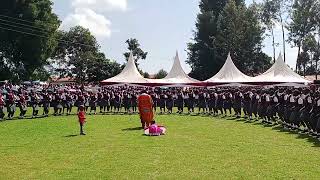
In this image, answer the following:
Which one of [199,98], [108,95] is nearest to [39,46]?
[108,95]

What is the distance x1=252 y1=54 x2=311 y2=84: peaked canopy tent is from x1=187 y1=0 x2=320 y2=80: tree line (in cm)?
2745

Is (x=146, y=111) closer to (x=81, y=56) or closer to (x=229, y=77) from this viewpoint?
(x=229, y=77)

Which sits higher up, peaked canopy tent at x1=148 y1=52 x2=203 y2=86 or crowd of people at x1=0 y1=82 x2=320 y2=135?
peaked canopy tent at x1=148 y1=52 x2=203 y2=86

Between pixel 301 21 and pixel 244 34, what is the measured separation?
7.89 m

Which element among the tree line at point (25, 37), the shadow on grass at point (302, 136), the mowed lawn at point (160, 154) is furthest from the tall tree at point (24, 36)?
the shadow on grass at point (302, 136)

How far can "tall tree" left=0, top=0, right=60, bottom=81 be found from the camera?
2451 inches

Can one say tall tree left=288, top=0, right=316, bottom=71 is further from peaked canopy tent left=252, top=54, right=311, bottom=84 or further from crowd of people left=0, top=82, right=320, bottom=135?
crowd of people left=0, top=82, right=320, bottom=135

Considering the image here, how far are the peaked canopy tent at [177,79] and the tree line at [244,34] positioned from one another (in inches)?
916

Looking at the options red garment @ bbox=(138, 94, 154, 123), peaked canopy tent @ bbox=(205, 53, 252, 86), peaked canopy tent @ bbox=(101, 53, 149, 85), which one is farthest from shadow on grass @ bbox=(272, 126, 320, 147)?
peaked canopy tent @ bbox=(101, 53, 149, 85)

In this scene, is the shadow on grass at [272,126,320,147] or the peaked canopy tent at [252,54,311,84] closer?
the shadow on grass at [272,126,320,147]

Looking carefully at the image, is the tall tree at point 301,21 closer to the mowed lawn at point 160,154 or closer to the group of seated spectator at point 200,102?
the group of seated spectator at point 200,102

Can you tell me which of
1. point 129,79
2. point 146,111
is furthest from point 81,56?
point 146,111

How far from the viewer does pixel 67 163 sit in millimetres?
14805

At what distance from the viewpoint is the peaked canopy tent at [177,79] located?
46.2 meters
